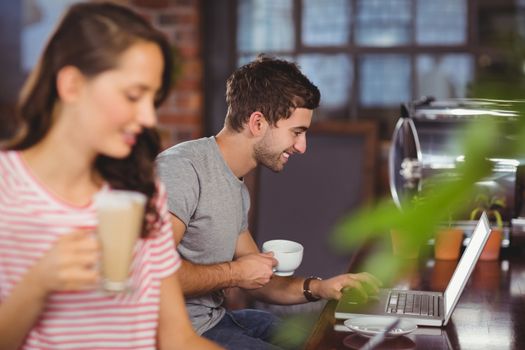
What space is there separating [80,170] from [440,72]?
2718 mm

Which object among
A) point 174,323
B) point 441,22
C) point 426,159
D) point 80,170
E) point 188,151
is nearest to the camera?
point 80,170

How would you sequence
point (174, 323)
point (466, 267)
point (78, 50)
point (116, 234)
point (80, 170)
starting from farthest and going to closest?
point (466, 267) < point (174, 323) < point (80, 170) < point (78, 50) < point (116, 234)

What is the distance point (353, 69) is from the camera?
12.1 ft

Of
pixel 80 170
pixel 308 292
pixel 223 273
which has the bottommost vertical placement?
pixel 308 292

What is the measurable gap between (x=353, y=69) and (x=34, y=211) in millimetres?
2740

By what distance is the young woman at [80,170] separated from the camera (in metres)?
1.05

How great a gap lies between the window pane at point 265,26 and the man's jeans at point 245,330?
1859 mm

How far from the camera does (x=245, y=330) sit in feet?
6.73

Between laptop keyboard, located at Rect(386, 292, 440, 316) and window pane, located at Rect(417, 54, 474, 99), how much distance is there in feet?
6.30

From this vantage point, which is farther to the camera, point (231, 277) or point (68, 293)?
point (231, 277)

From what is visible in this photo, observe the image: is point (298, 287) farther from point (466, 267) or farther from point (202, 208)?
point (466, 267)

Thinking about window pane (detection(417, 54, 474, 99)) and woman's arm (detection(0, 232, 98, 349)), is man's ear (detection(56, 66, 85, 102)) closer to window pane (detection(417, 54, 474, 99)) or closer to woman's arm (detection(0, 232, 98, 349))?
woman's arm (detection(0, 232, 98, 349))

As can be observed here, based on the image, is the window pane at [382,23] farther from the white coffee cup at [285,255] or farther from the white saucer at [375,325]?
the white saucer at [375,325]

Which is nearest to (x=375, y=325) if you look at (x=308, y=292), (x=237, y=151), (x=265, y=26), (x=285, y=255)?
(x=285, y=255)
